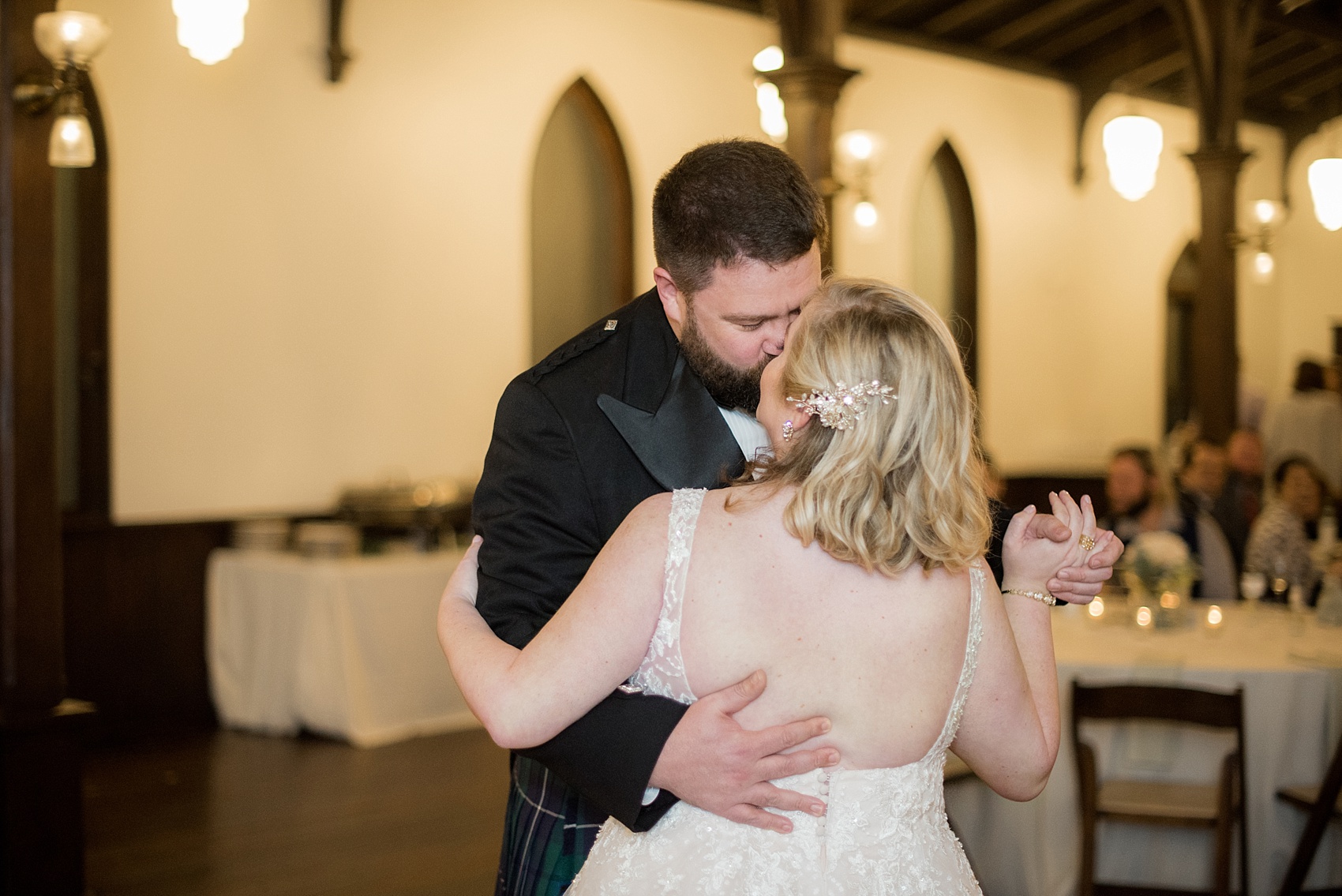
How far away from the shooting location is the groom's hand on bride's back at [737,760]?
156cm

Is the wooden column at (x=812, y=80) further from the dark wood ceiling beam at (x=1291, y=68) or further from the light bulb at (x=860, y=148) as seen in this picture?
the dark wood ceiling beam at (x=1291, y=68)

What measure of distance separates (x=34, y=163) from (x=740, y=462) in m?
2.93

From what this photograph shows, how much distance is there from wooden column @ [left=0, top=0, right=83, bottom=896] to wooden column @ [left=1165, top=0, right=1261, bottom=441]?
6804mm

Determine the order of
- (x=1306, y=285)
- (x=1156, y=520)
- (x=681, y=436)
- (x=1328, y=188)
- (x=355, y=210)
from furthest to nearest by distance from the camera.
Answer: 1. (x=1306, y=285)
2. (x=1328, y=188)
3. (x=355, y=210)
4. (x=1156, y=520)
5. (x=681, y=436)

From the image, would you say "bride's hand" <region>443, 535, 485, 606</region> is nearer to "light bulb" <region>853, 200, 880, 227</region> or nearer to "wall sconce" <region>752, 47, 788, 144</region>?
"wall sconce" <region>752, 47, 788, 144</region>

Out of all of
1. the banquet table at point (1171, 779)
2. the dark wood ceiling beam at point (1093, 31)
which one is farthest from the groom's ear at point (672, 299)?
the dark wood ceiling beam at point (1093, 31)

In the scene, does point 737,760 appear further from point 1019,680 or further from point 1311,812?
point 1311,812

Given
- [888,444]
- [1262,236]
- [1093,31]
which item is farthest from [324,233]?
[1093,31]

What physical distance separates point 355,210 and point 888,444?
19.6 ft

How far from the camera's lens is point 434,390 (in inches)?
290

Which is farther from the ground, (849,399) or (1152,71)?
(1152,71)

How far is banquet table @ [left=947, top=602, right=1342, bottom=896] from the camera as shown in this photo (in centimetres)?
383

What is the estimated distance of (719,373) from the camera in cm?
193

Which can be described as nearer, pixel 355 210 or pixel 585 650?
pixel 585 650
